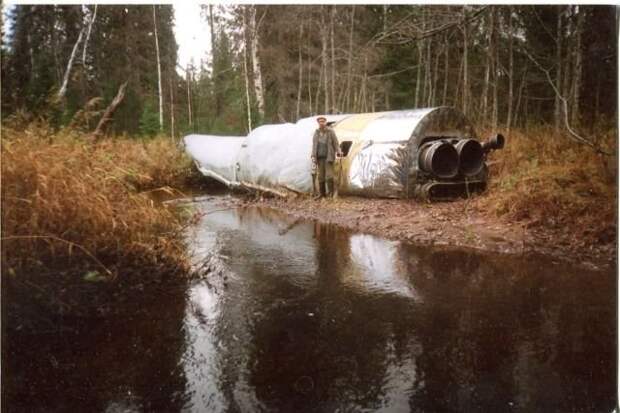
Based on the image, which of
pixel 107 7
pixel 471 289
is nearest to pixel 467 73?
pixel 471 289

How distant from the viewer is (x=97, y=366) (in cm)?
254

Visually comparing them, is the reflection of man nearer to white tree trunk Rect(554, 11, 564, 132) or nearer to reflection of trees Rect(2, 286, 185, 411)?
white tree trunk Rect(554, 11, 564, 132)

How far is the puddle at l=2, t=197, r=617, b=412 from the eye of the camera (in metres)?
2.35

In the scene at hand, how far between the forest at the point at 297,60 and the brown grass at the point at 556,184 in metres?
0.24

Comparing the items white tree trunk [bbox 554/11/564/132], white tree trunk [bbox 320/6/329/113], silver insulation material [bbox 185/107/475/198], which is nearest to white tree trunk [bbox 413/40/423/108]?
silver insulation material [bbox 185/107/475/198]

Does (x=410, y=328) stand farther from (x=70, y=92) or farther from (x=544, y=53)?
(x=70, y=92)

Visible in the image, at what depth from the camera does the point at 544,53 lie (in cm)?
425

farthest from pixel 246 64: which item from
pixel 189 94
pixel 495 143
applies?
pixel 495 143

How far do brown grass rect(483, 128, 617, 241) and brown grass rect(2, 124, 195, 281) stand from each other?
345 cm

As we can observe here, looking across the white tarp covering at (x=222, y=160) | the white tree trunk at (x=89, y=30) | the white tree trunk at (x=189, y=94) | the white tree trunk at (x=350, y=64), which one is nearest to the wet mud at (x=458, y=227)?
the white tarp covering at (x=222, y=160)

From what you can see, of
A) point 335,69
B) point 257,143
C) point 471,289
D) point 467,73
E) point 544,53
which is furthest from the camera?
point 257,143

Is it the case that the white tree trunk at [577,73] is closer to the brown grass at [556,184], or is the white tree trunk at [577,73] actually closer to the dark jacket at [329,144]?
the brown grass at [556,184]

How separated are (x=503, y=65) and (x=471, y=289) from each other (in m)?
2.53

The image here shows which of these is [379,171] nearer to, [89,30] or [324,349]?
[89,30]
